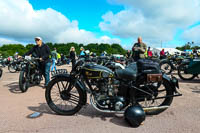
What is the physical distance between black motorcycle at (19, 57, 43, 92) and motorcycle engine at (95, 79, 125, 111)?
9.00ft

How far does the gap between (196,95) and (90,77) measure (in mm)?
3228

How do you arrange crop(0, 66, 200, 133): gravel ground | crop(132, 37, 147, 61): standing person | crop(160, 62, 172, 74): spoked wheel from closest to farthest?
crop(0, 66, 200, 133): gravel ground
crop(132, 37, 147, 61): standing person
crop(160, 62, 172, 74): spoked wheel

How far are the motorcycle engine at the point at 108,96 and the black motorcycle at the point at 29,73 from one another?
2.74 m

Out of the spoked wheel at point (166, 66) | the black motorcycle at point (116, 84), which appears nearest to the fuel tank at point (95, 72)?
the black motorcycle at point (116, 84)

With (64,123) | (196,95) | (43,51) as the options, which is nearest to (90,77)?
(64,123)

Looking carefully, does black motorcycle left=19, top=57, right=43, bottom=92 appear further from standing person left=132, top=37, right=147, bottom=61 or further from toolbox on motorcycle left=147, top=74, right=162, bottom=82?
standing person left=132, top=37, right=147, bottom=61

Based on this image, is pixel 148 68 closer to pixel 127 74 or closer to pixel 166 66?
pixel 127 74

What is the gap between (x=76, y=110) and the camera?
2.57m

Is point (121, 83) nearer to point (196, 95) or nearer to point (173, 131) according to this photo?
point (173, 131)

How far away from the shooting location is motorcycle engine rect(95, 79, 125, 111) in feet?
7.72

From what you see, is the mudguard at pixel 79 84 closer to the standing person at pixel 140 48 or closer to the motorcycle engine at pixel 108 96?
the motorcycle engine at pixel 108 96

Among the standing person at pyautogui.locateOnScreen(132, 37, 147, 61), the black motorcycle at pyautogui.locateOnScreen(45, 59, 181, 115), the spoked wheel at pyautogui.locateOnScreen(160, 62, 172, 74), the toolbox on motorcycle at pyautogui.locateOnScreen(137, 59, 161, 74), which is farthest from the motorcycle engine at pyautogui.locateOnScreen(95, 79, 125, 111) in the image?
the spoked wheel at pyautogui.locateOnScreen(160, 62, 172, 74)

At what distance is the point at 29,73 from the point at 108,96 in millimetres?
3139

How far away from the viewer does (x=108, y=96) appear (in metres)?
2.38
